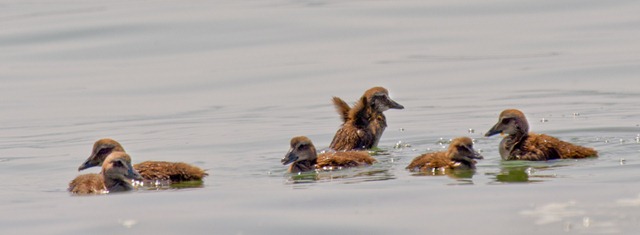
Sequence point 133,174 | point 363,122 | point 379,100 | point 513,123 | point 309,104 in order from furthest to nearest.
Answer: point 309,104 → point 379,100 → point 363,122 → point 513,123 → point 133,174

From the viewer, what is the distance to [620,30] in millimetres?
25844

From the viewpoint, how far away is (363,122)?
1672 centimetres

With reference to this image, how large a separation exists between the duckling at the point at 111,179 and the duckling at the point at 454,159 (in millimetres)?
2545

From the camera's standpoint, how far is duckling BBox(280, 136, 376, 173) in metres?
13.8

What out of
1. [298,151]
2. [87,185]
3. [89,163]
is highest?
[89,163]

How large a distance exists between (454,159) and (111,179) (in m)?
3.06

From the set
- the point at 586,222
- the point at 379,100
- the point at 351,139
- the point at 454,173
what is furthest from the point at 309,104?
the point at 586,222

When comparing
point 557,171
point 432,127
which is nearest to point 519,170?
point 557,171

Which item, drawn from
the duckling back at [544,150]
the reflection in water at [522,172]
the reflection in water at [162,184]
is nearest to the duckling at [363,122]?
the duckling back at [544,150]

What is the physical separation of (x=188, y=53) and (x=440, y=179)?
47.0ft

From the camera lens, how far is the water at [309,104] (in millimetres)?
10906

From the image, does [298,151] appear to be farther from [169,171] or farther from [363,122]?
[363,122]

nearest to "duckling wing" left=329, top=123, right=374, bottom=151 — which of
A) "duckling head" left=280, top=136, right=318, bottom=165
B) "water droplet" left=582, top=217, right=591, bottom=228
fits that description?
"duckling head" left=280, top=136, right=318, bottom=165

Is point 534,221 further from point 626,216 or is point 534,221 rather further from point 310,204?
point 310,204
